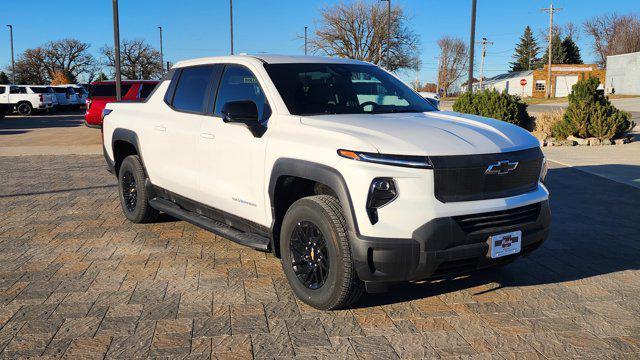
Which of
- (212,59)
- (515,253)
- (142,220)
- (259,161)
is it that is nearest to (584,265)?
(515,253)

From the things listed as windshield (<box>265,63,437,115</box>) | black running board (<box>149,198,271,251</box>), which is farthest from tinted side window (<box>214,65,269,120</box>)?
black running board (<box>149,198,271,251</box>)

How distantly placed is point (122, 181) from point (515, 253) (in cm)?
467

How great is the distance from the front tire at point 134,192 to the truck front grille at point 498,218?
3825 millimetres

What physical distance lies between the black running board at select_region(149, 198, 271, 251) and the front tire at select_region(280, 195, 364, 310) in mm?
282

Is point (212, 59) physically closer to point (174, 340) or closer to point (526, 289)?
point (174, 340)

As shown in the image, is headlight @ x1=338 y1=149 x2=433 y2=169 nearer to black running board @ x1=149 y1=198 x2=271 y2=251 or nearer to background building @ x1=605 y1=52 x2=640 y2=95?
black running board @ x1=149 y1=198 x2=271 y2=251

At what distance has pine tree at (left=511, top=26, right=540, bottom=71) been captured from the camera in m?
111

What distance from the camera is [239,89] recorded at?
516cm

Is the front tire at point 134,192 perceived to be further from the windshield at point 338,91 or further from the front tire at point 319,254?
the front tire at point 319,254

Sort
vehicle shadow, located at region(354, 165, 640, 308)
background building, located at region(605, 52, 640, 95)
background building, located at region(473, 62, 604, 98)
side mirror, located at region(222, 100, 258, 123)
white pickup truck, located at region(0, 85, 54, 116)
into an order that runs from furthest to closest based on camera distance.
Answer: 1. background building, located at region(473, 62, 604, 98)
2. background building, located at region(605, 52, 640, 95)
3. white pickup truck, located at region(0, 85, 54, 116)
4. vehicle shadow, located at region(354, 165, 640, 308)
5. side mirror, located at region(222, 100, 258, 123)

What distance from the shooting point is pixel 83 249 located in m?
5.81

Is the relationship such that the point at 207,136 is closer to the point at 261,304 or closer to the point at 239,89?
the point at 239,89

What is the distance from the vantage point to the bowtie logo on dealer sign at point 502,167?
12.8 ft

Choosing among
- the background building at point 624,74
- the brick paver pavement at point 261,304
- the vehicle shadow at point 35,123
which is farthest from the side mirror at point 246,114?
the background building at point 624,74
